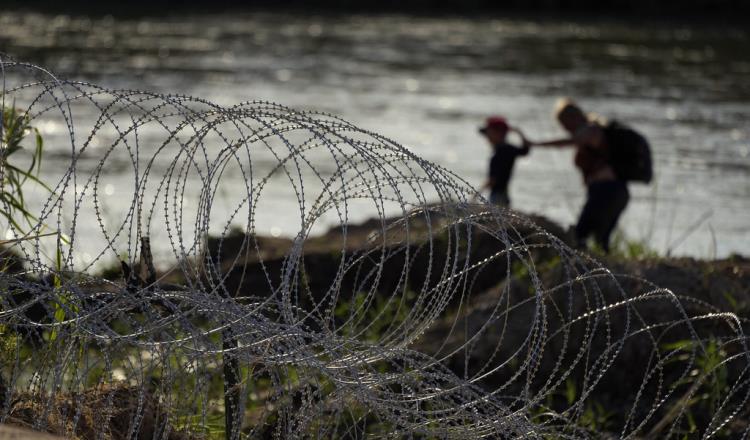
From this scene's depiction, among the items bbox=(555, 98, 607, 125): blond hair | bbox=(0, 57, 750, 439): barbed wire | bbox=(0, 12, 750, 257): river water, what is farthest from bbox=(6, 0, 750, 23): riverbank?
bbox=(555, 98, 607, 125): blond hair

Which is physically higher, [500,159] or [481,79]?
[481,79]

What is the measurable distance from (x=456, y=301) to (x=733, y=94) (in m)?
16.7

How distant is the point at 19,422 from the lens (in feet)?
15.9

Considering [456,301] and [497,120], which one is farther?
[497,120]

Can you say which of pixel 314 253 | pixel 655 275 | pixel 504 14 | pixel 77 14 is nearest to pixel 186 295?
pixel 655 275

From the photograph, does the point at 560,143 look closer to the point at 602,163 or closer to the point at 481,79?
the point at 602,163

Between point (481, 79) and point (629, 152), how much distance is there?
17.5 metres

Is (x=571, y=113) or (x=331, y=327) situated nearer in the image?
(x=331, y=327)

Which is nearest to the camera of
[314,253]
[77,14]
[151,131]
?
[314,253]

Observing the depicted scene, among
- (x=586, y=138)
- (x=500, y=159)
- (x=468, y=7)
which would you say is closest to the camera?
(x=586, y=138)

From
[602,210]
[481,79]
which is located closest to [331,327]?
[602,210]

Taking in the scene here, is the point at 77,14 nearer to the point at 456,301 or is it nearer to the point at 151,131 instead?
the point at 151,131

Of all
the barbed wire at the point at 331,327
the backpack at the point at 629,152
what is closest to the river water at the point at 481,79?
the backpack at the point at 629,152

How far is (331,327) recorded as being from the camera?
8.41 m
